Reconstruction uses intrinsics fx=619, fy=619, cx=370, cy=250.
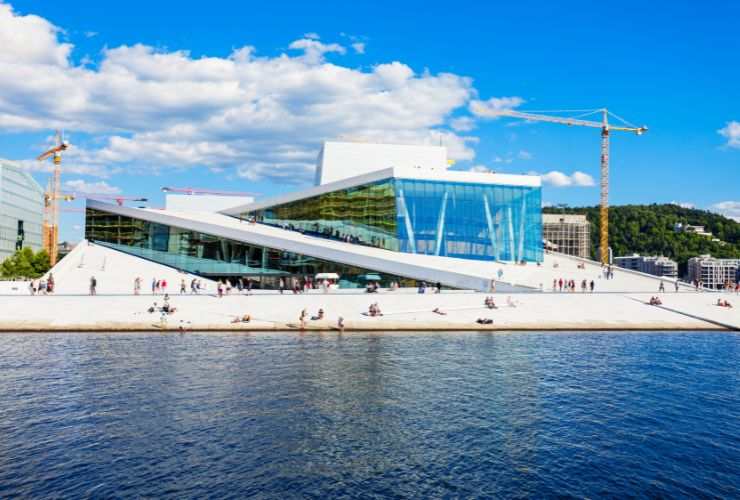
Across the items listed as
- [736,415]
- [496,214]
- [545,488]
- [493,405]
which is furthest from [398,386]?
[496,214]

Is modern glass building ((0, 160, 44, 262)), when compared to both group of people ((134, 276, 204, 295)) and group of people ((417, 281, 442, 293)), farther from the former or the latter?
group of people ((417, 281, 442, 293))

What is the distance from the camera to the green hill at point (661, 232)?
518 feet

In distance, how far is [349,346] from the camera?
23.5 meters

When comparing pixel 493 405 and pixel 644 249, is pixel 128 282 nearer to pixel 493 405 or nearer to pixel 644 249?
pixel 493 405

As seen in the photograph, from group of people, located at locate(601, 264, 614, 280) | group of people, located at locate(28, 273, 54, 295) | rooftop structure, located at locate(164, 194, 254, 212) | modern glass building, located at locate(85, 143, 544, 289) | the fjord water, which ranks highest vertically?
rooftop structure, located at locate(164, 194, 254, 212)

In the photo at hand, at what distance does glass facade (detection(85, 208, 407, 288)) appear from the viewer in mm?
40531

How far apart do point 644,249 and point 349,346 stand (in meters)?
156

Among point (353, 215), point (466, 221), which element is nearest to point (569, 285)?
point (466, 221)

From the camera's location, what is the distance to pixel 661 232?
162m

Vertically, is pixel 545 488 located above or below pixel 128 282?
below

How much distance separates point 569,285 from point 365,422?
85.0 feet

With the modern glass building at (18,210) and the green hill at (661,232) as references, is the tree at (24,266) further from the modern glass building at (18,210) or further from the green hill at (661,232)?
the green hill at (661,232)

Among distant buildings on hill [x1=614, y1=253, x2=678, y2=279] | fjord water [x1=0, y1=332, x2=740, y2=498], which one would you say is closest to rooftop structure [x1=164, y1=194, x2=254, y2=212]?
fjord water [x1=0, y1=332, x2=740, y2=498]

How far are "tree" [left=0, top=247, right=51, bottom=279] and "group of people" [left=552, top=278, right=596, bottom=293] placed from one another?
1971 inches
